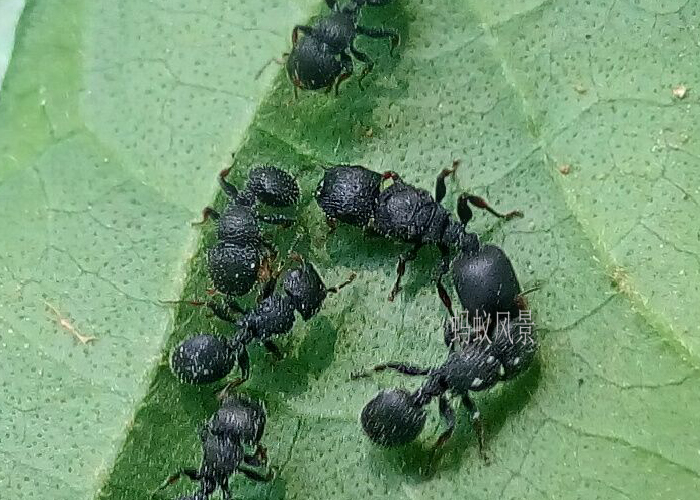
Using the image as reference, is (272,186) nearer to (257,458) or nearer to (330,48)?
(330,48)

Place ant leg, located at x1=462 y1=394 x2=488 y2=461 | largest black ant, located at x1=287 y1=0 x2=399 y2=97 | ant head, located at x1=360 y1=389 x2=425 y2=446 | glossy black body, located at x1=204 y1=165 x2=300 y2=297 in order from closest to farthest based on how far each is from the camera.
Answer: ant head, located at x1=360 y1=389 x2=425 y2=446, ant leg, located at x1=462 y1=394 x2=488 y2=461, glossy black body, located at x1=204 y1=165 x2=300 y2=297, largest black ant, located at x1=287 y1=0 x2=399 y2=97

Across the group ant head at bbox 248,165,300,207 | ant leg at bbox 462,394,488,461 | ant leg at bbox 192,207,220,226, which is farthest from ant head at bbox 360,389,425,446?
ant leg at bbox 192,207,220,226

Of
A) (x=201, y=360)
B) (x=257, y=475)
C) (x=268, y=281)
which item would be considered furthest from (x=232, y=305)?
(x=257, y=475)

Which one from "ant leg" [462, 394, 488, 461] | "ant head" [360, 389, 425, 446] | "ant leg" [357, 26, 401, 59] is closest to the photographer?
"ant head" [360, 389, 425, 446]

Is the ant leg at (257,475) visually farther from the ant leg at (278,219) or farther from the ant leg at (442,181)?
the ant leg at (442,181)

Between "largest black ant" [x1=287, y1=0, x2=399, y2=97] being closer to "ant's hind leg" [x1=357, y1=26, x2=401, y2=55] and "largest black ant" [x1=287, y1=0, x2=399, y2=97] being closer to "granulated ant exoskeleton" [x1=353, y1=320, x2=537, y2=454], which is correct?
"ant's hind leg" [x1=357, y1=26, x2=401, y2=55]

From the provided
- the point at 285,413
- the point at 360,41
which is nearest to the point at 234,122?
the point at 360,41

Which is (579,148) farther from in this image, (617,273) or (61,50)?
(61,50)
